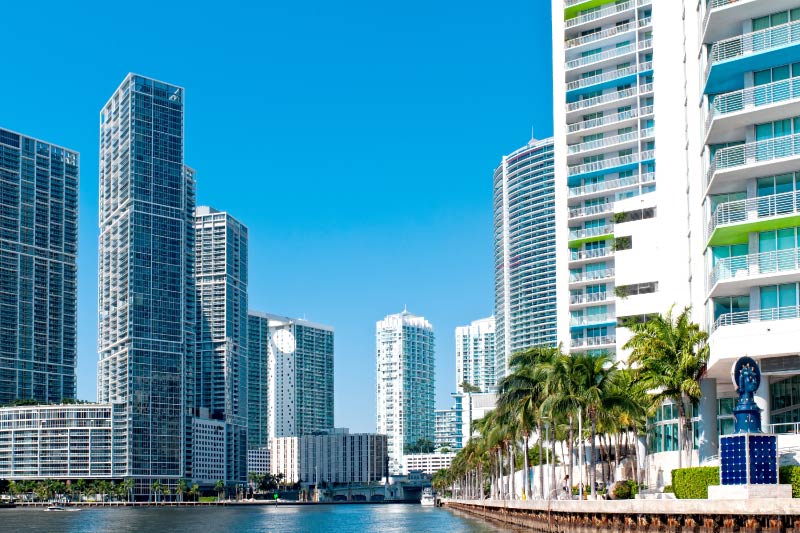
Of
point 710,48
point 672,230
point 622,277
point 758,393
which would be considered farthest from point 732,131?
point 622,277

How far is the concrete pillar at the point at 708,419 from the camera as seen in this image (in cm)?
7244

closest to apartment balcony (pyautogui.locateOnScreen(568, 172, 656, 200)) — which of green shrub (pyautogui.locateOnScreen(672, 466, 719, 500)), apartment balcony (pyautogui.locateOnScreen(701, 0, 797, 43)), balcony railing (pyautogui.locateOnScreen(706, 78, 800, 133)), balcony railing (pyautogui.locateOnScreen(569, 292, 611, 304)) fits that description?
balcony railing (pyautogui.locateOnScreen(569, 292, 611, 304))

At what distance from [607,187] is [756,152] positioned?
73945mm

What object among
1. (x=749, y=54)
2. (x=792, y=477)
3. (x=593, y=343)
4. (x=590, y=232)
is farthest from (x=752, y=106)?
(x=590, y=232)

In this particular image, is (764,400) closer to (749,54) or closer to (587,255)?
(749,54)

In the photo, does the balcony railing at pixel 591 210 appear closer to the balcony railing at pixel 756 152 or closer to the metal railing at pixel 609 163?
the metal railing at pixel 609 163

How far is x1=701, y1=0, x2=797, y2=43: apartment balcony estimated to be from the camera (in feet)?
215

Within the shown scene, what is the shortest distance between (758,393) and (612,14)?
284ft

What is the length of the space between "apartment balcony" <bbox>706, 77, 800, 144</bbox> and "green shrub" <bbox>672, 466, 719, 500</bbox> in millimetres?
21156

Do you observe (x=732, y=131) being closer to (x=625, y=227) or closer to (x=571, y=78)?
(x=625, y=227)

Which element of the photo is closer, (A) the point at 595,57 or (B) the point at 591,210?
(B) the point at 591,210

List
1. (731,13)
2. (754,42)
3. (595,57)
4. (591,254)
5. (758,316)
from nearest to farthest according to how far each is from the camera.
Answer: (758,316) < (754,42) < (731,13) < (591,254) < (595,57)

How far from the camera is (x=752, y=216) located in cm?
6469

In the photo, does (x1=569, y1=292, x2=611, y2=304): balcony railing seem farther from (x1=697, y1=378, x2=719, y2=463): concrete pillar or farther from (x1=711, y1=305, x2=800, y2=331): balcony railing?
(x1=711, y1=305, x2=800, y2=331): balcony railing
